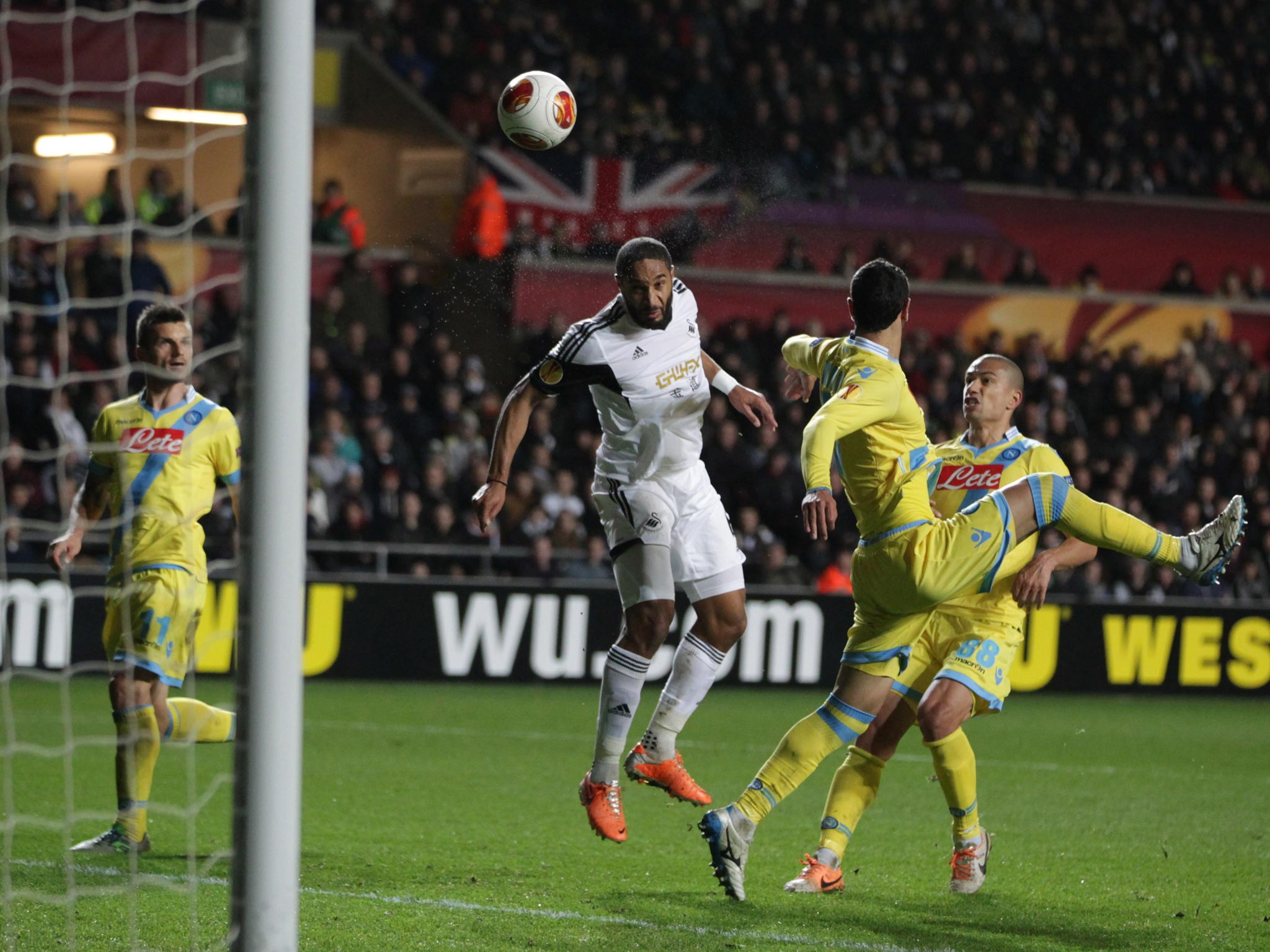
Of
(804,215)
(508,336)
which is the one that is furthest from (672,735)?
(804,215)

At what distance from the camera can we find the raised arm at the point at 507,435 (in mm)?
5699

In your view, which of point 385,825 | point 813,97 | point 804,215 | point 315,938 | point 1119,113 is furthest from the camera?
point 1119,113

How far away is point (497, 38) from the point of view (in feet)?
58.5

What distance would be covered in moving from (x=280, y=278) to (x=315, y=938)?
7.06ft

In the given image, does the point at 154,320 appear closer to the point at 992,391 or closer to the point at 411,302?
the point at 992,391

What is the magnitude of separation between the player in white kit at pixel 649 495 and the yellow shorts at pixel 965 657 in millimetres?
684

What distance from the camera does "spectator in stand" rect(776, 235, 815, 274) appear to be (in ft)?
55.5

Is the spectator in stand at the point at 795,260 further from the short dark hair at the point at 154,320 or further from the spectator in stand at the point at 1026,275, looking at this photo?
the short dark hair at the point at 154,320

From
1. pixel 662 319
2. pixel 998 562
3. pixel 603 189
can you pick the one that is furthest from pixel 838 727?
pixel 603 189

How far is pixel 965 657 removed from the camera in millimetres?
5566

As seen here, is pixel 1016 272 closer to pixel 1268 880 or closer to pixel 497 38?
pixel 497 38

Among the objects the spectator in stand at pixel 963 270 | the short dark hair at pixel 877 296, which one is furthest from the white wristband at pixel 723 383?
the spectator in stand at pixel 963 270

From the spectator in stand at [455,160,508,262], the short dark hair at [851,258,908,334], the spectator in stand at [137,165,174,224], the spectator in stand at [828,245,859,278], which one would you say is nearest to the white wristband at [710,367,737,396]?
the short dark hair at [851,258,908,334]

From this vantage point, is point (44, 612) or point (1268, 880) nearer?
point (1268, 880)
